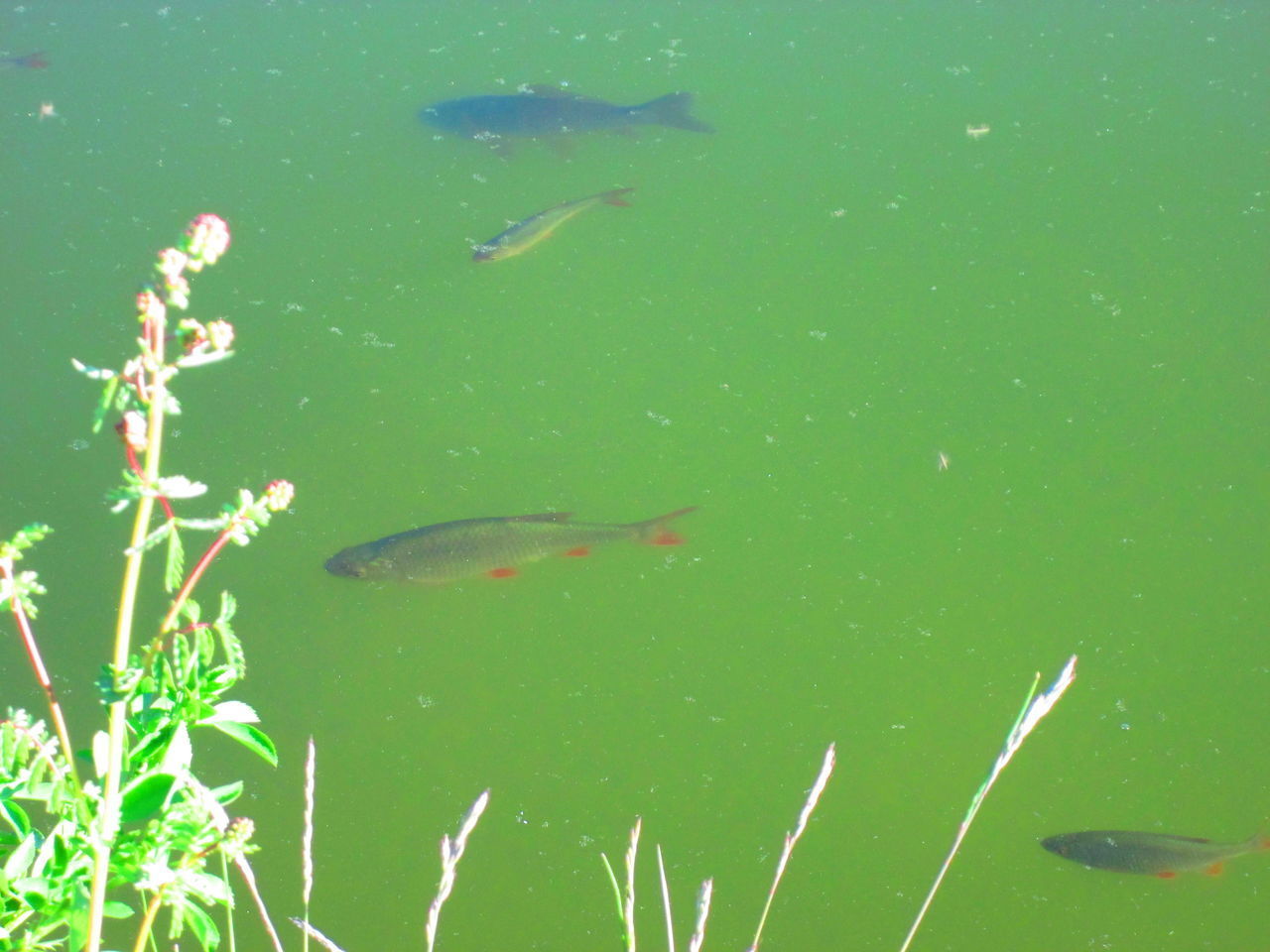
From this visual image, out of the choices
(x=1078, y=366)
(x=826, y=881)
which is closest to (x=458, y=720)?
(x=826, y=881)

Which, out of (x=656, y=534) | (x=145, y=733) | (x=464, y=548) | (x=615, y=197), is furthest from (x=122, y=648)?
(x=615, y=197)

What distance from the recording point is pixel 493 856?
7.23 feet

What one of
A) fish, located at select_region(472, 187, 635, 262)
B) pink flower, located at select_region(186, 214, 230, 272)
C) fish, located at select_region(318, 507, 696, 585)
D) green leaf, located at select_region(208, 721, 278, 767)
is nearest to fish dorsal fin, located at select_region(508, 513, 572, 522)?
fish, located at select_region(318, 507, 696, 585)

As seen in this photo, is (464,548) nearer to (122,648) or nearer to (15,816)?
(15,816)

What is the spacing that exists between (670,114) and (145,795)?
11.5 ft

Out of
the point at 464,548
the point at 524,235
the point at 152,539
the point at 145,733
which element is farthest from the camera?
the point at 524,235

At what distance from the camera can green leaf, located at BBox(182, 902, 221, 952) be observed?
775 mm

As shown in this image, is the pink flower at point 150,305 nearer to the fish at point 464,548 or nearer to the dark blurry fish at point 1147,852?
the fish at point 464,548

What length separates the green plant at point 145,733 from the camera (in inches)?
24.7

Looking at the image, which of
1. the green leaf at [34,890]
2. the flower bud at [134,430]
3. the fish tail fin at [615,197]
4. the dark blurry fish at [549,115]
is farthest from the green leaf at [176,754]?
the dark blurry fish at [549,115]

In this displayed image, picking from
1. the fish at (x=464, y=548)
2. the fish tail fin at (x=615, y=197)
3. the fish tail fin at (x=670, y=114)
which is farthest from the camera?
the fish tail fin at (x=670, y=114)

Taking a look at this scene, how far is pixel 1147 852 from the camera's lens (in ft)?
6.65

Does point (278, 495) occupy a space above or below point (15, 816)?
above

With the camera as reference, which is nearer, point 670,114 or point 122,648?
point 122,648
